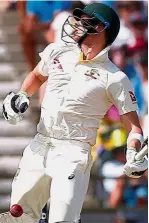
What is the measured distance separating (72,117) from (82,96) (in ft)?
0.49

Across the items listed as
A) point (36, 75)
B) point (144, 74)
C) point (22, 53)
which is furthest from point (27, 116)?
point (36, 75)

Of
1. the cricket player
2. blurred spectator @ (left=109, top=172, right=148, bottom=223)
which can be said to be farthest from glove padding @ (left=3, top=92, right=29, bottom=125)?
blurred spectator @ (left=109, top=172, right=148, bottom=223)

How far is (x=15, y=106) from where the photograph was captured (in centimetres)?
582

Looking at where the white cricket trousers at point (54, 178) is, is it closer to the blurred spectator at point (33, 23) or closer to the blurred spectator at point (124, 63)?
the blurred spectator at point (124, 63)

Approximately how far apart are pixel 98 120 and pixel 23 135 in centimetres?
444

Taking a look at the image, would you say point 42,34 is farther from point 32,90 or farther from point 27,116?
point 32,90

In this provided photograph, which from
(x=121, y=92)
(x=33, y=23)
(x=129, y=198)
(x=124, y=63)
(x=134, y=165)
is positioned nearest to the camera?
(x=134, y=165)

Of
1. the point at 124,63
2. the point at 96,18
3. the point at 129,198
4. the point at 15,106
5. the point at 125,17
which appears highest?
the point at 96,18

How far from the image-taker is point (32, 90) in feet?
19.9

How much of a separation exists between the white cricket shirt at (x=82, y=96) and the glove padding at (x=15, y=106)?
0.51 ft

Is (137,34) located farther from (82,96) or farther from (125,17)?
(82,96)

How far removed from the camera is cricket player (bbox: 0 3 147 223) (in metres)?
5.74

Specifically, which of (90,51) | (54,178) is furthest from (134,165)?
(90,51)

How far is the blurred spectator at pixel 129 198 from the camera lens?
902cm
